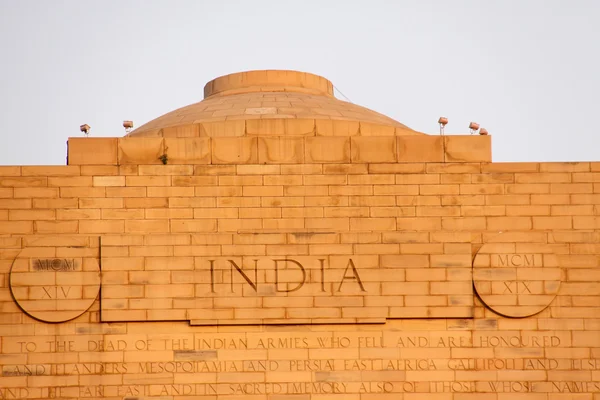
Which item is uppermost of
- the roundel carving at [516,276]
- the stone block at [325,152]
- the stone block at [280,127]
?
the stone block at [280,127]

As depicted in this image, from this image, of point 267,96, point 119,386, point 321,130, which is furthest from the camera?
point 267,96

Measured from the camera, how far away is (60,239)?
1128 inches

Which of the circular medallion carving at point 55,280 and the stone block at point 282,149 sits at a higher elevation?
the stone block at point 282,149

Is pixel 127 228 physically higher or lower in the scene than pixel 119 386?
higher

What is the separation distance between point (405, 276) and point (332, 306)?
1598mm

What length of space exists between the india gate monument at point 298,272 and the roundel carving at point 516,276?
0.03 m

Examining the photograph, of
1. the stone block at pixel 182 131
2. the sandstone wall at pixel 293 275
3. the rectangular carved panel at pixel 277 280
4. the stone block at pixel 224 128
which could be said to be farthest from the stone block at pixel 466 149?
the stone block at pixel 182 131

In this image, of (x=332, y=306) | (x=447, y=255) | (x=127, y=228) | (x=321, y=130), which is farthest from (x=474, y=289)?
(x=127, y=228)

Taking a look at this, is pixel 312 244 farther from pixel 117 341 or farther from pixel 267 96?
pixel 267 96

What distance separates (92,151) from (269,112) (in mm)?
5040

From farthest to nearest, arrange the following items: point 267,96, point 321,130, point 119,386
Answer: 1. point 267,96
2. point 321,130
3. point 119,386

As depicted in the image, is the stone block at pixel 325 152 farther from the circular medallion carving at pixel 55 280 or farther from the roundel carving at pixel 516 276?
the circular medallion carving at pixel 55 280

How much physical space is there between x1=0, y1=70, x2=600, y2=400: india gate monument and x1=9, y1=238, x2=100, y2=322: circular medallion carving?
0.03 meters

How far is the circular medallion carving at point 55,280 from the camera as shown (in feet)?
93.1
